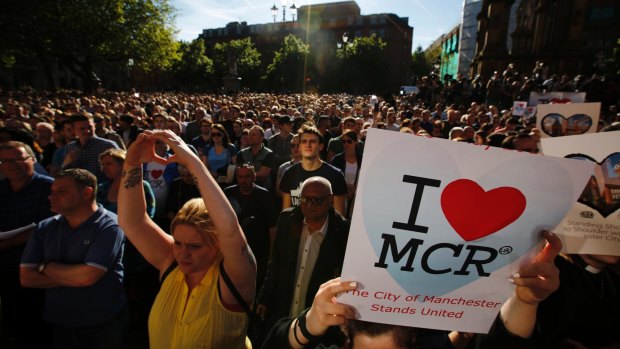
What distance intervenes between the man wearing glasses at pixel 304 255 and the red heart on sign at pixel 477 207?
4.41ft

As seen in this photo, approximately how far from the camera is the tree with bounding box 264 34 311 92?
56562mm

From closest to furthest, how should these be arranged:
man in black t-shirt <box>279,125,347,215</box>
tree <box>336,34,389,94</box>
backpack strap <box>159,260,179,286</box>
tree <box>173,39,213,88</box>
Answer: backpack strap <box>159,260,179,286</box> < man in black t-shirt <box>279,125,347,215</box> < tree <box>336,34,389,94</box> < tree <box>173,39,213,88</box>

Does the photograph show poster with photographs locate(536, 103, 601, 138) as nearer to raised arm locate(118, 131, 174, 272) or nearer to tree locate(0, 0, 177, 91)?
raised arm locate(118, 131, 174, 272)

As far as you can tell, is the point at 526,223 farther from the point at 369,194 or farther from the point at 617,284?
the point at 617,284

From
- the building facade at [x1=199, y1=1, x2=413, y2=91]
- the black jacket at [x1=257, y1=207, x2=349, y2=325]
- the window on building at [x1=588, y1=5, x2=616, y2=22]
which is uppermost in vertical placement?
the building facade at [x1=199, y1=1, x2=413, y2=91]

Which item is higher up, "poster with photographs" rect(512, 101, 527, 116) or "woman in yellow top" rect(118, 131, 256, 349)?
"poster with photographs" rect(512, 101, 527, 116)

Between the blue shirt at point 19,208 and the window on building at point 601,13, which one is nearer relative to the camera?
the blue shirt at point 19,208

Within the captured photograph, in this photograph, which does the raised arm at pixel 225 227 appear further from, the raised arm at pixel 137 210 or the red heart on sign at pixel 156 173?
the red heart on sign at pixel 156 173

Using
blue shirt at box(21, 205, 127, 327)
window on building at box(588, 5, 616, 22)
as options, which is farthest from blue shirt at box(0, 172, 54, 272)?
window on building at box(588, 5, 616, 22)

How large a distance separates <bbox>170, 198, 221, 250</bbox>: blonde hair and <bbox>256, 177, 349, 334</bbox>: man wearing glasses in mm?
860

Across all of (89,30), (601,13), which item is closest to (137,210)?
(89,30)

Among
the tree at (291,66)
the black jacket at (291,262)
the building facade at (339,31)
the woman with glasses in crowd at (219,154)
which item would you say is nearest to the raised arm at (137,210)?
the black jacket at (291,262)

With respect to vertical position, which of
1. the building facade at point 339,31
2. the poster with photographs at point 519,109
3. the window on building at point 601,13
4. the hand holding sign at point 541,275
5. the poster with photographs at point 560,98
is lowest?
the hand holding sign at point 541,275

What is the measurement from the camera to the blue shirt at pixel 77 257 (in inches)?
95.6
